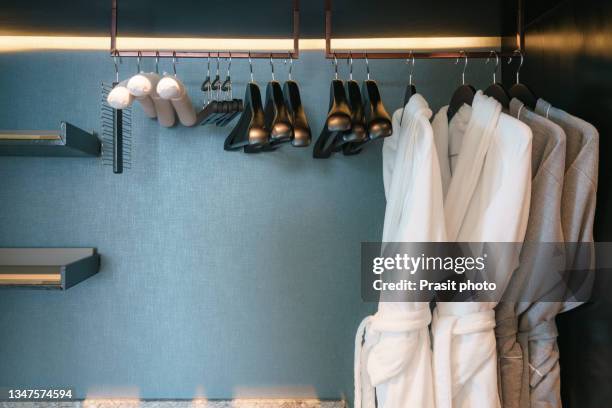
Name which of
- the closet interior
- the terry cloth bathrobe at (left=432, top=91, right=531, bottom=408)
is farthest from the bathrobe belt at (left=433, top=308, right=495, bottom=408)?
the closet interior

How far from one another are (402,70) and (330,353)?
104cm

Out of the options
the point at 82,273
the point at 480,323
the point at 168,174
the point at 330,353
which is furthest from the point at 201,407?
the point at 480,323

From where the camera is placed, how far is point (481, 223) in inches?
38.2

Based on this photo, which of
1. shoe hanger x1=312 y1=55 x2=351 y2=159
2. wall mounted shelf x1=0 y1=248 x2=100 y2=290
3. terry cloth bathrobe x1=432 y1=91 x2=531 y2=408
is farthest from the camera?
wall mounted shelf x1=0 y1=248 x2=100 y2=290

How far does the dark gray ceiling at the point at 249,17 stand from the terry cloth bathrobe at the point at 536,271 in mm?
455

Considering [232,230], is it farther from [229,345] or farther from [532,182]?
[532,182]

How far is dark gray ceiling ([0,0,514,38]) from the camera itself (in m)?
1.20

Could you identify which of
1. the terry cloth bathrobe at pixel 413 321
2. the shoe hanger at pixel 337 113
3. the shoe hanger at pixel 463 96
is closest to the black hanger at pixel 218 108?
the shoe hanger at pixel 337 113

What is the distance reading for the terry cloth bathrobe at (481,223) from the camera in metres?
0.93

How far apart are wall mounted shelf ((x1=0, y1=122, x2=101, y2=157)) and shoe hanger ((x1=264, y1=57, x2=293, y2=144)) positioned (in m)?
0.56

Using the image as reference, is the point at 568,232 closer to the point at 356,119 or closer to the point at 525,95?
the point at 525,95

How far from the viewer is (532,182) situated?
99 cm

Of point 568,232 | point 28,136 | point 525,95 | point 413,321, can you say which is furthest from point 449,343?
point 28,136

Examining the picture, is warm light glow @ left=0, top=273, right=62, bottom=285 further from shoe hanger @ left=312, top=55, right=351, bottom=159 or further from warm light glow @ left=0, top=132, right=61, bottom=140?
shoe hanger @ left=312, top=55, right=351, bottom=159
